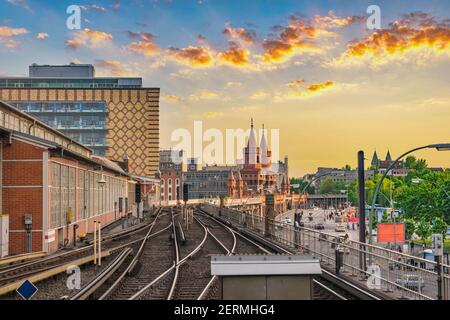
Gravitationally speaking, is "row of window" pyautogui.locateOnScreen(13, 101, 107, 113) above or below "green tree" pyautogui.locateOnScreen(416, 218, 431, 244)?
above

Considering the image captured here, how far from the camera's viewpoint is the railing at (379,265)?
50.3 ft

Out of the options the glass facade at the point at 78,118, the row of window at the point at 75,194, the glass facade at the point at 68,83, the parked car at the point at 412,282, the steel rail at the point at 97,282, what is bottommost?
the steel rail at the point at 97,282

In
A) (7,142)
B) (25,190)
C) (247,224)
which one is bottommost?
(247,224)

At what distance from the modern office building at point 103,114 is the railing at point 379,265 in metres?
106

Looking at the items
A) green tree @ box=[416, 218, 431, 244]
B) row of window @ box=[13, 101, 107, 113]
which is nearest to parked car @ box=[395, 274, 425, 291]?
green tree @ box=[416, 218, 431, 244]

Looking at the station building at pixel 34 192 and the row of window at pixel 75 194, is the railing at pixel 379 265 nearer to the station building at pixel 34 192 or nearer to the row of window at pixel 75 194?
the row of window at pixel 75 194

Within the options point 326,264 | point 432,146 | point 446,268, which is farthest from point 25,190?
point 446,268

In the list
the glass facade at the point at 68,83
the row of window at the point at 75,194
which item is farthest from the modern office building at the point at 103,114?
the row of window at the point at 75,194

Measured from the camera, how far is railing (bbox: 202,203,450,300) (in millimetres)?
15344

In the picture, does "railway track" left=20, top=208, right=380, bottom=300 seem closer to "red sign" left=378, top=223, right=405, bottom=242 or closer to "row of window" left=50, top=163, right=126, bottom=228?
"row of window" left=50, top=163, right=126, bottom=228
